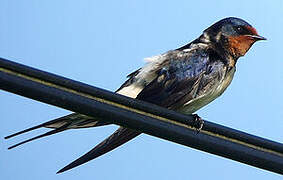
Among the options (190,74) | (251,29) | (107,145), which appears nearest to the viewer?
(107,145)

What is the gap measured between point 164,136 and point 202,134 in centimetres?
14

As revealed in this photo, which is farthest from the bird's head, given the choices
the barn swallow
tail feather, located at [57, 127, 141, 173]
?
tail feather, located at [57, 127, 141, 173]

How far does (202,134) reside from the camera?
8.26 ft

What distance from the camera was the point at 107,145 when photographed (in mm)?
3852

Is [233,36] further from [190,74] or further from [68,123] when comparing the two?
[68,123]

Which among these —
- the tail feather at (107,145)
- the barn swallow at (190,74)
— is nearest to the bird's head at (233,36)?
the barn swallow at (190,74)

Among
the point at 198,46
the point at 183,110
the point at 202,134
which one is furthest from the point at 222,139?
the point at 198,46

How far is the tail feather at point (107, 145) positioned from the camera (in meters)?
3.37

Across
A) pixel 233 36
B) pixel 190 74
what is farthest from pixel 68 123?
pixel 233 36

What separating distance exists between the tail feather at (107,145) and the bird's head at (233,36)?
1.26m

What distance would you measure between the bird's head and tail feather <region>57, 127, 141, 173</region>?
4.13 ft

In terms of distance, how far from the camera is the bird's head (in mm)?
5027

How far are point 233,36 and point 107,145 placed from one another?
1.68 meters

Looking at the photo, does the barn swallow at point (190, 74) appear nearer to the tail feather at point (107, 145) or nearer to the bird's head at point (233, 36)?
the bird's head at point (233, 36)
